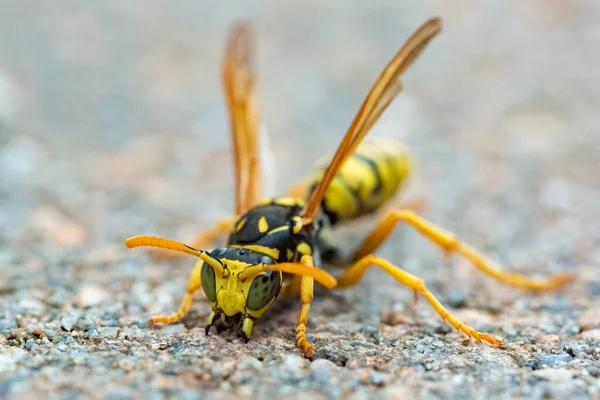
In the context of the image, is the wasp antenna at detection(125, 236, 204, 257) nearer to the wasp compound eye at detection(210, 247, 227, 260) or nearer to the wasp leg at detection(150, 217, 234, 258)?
the wasp compound eye at detection(210, 247, 227, 260)

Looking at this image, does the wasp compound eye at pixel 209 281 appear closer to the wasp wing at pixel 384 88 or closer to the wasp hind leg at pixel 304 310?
the wasp hind leg at pixel 304 310

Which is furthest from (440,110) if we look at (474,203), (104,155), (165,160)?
(104,155)

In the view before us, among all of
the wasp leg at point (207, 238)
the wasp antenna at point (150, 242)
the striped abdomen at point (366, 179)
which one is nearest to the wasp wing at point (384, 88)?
the wasp antenna at point (150, 242)

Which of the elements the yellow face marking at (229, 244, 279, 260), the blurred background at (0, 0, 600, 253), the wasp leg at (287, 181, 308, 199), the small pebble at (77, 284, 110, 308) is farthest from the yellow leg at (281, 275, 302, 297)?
the blurred background at (0, 0, 600, 253)

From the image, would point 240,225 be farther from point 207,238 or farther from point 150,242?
point 207,238

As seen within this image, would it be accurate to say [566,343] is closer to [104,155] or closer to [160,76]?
[104,155]

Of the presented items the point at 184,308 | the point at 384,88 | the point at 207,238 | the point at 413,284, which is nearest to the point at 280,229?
the point at 184,308
